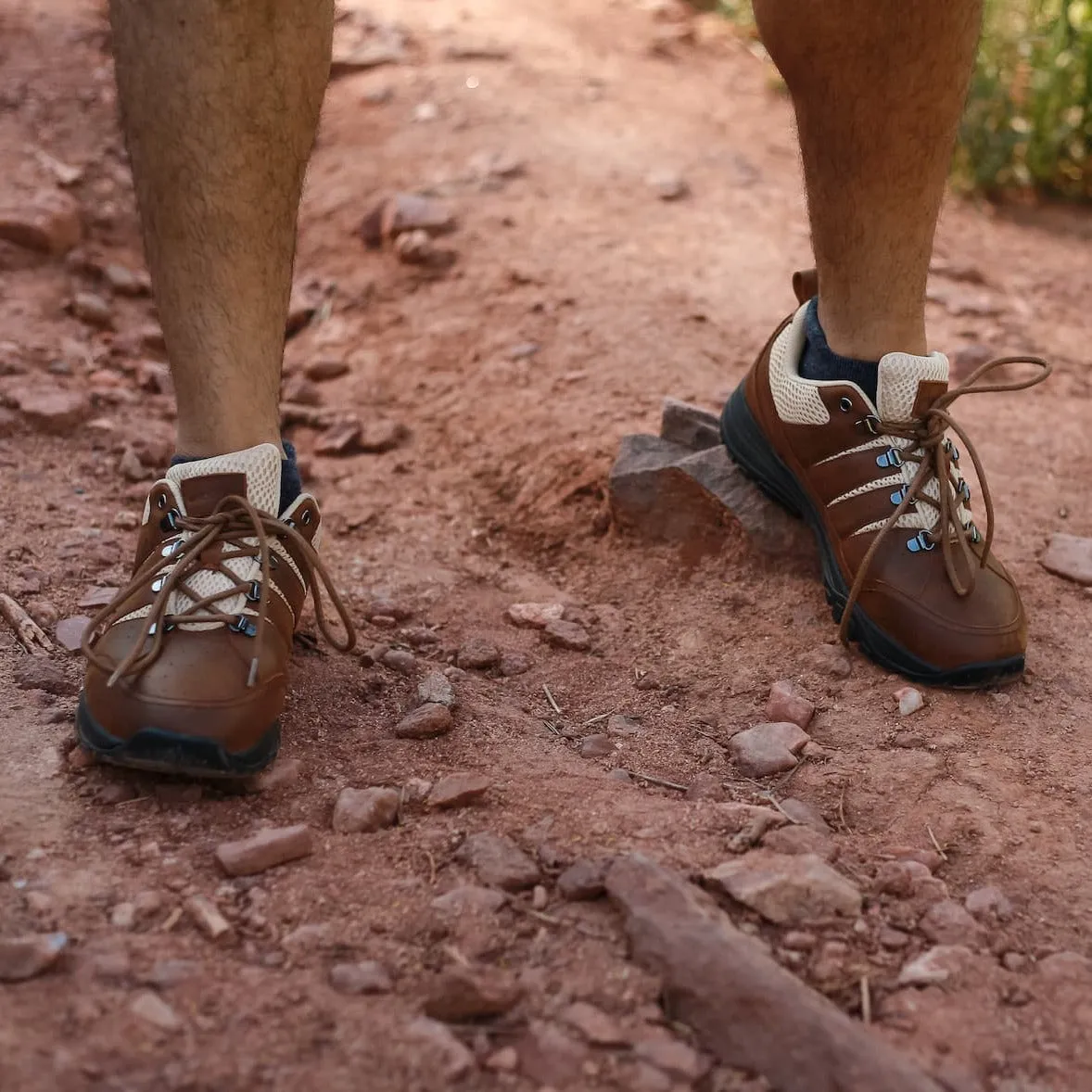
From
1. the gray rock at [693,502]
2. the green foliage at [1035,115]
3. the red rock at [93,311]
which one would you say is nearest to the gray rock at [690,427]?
the gray rock at [693,502]

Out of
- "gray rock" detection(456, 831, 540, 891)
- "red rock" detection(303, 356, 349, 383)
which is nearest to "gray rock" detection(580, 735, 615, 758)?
"gray rock" detection(456, 831, 540, 891)

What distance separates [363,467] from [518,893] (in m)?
1.44

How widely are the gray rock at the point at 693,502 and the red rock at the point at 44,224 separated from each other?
169 cm

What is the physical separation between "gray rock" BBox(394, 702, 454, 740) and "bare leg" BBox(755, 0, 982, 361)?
85 cm

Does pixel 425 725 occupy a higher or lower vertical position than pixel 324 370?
higher

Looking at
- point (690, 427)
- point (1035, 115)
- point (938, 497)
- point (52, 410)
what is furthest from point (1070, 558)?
point (1035, 115)

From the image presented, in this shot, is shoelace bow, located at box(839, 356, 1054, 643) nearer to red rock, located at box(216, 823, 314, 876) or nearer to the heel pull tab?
the heel pull tab

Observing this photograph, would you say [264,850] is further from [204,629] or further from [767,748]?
[767,748]

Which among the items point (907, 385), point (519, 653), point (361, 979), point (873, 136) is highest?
point (873, 136)

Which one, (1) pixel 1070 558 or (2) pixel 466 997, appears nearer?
(2) pixel 466 997

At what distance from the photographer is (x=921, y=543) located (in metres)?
1.87

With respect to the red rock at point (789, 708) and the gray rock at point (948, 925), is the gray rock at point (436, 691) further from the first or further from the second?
the gray rock at point (948, 925)

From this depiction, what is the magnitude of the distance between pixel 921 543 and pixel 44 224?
233cm

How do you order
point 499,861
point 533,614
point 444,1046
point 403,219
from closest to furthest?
point 444,1046 < point 499,861 < point 533,614 < point 403,219
